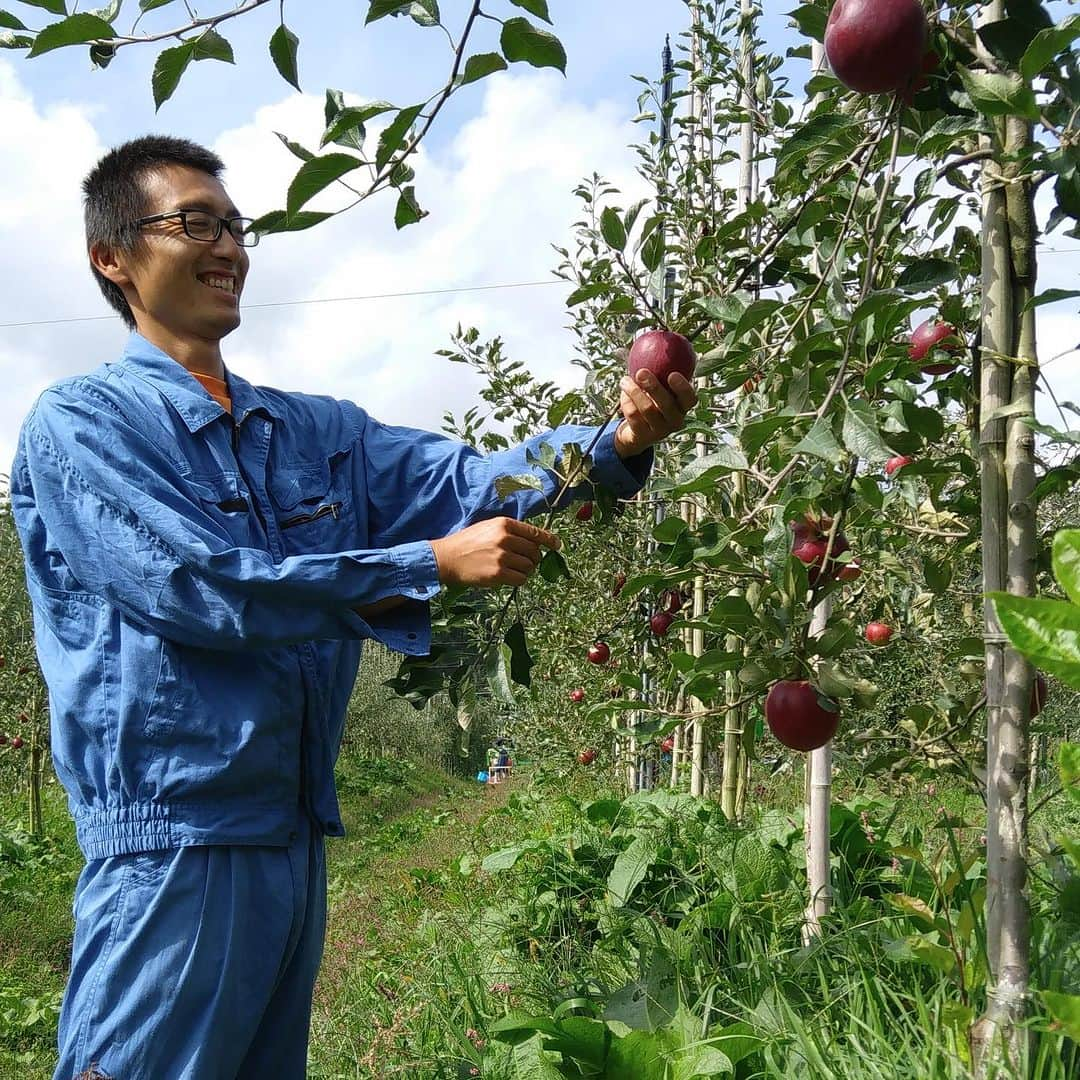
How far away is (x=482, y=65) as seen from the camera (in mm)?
1044

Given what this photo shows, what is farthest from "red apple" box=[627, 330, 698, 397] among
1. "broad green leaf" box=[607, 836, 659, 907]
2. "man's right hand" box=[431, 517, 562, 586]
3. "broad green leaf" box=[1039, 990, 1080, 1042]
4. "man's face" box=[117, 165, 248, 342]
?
"broad green leaf" box=[607, 836, 659, 907]

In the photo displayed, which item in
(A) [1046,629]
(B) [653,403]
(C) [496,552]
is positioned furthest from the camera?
(B) [653,403]

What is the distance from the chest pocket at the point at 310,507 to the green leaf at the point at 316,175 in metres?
0.73

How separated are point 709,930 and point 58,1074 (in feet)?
4.75

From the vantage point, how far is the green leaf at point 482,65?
1036mm

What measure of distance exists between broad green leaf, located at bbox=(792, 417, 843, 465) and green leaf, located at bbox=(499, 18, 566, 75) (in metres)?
0.42

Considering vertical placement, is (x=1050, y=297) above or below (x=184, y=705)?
above

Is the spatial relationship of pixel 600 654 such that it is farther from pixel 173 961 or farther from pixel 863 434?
pixel 863 434

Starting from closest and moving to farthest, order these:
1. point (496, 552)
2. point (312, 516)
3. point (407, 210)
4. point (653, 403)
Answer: point (407, 210)
point (496, 552)
point (653, 403)
point (312, 516)

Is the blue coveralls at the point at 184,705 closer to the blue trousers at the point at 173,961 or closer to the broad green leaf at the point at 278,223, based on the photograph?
the blue trousers at the point at 173,961

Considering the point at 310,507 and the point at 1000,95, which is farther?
the point at 310,507

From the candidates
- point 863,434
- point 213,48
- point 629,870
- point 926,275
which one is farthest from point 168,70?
point 629,870

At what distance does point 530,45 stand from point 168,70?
0.34 m

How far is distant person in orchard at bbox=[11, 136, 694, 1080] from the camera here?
4.65 feet
